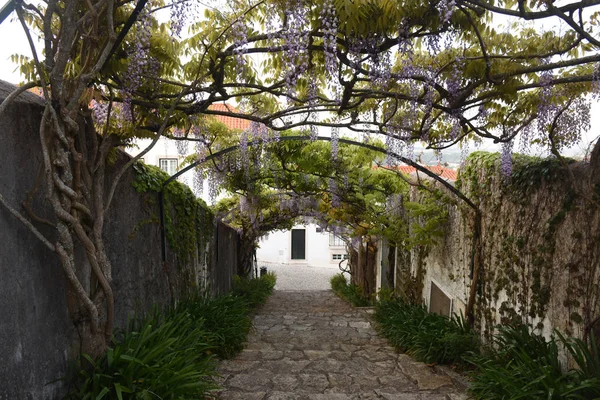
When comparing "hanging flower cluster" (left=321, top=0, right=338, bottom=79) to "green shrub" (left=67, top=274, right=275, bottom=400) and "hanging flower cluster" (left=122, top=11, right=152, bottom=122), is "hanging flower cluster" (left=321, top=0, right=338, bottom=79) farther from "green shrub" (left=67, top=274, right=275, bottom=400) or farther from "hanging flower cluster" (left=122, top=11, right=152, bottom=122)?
"green shrub" (left=67, top=274, right=275, bottom=400)

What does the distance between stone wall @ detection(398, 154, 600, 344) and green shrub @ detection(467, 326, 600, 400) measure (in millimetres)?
131

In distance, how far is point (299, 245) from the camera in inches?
931

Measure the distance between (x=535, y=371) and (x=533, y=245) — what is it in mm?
920

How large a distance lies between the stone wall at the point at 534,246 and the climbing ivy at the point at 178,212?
9.28 ft

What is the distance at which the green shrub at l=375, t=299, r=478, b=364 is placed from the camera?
Answer: 3872 mm

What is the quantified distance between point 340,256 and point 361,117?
751 inches

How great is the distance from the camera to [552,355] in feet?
8.76

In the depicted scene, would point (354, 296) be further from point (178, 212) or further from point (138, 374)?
point (138, 374)

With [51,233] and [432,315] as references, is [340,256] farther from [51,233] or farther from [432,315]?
[51,233]

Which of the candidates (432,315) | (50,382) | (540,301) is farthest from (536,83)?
(50,382)

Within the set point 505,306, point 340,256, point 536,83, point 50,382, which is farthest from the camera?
point 340,256

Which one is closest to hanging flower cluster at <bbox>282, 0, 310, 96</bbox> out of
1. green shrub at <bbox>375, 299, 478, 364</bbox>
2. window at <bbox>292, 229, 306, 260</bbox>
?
green shrub at <bbox>375, 299, 478, 364</bbox>

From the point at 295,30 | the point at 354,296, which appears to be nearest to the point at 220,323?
the point at 295,30

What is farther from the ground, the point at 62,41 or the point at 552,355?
the point at 62,41
